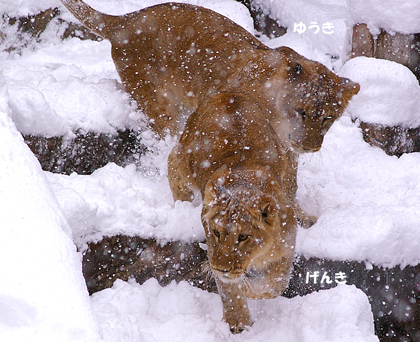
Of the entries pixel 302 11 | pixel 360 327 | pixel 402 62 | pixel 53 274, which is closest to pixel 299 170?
pixel 402 62

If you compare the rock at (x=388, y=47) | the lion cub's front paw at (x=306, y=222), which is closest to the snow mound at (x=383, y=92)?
the rock at (x=388, y=47)

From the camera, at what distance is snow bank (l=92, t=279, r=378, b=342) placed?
153 inches

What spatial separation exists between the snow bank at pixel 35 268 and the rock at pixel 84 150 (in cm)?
266

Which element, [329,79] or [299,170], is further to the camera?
[299,170]

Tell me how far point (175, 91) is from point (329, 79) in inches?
61.7

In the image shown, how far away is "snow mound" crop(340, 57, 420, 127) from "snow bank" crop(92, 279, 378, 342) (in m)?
2.97

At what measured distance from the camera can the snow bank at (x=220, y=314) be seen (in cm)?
390

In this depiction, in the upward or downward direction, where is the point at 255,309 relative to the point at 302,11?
downward

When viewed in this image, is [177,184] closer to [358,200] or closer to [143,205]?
[143,205]

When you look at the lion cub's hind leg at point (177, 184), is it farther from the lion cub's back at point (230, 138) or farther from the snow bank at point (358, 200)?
the snow bank at point (358, 200)

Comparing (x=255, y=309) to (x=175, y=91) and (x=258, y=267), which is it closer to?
(x=258, y=267)

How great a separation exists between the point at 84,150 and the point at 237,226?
2641mm

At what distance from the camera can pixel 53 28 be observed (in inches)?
308

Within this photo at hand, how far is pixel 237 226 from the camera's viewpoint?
3.42 m
